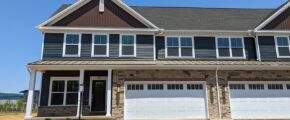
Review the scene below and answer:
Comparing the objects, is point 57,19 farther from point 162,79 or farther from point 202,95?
point 202,95

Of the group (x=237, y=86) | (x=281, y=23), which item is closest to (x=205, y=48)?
(x=237, y=86)

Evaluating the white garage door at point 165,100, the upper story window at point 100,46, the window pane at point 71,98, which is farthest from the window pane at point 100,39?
the white garage door at point 165,100

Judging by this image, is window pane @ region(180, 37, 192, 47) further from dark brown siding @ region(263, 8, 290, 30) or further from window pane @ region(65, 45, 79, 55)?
window pane @ region(65, 45, 79, 55)

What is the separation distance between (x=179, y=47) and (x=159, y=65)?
11.5 feet

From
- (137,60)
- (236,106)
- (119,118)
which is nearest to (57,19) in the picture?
(137,60)

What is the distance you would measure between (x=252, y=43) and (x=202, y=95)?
5.81 m

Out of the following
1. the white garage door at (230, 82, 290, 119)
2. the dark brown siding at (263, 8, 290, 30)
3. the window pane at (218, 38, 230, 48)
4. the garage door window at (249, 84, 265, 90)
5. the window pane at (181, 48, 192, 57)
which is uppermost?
the dark brown siding at (263, 8, 290, 30)

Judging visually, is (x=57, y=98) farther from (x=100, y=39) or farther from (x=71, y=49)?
(x=100, y=39)

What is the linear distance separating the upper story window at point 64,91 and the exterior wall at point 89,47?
142 centimetres

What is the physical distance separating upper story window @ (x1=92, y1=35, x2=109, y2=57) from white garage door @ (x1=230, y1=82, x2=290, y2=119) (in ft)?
24.9

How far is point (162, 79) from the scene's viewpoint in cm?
1433

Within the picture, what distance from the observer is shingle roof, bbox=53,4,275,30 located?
18.0 m

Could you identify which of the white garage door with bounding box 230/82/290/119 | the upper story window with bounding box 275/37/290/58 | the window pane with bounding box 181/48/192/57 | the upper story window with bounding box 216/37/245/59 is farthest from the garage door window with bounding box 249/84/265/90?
the window pane with bounding box 181/48/192/57

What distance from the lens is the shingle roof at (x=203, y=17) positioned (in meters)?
18.0
